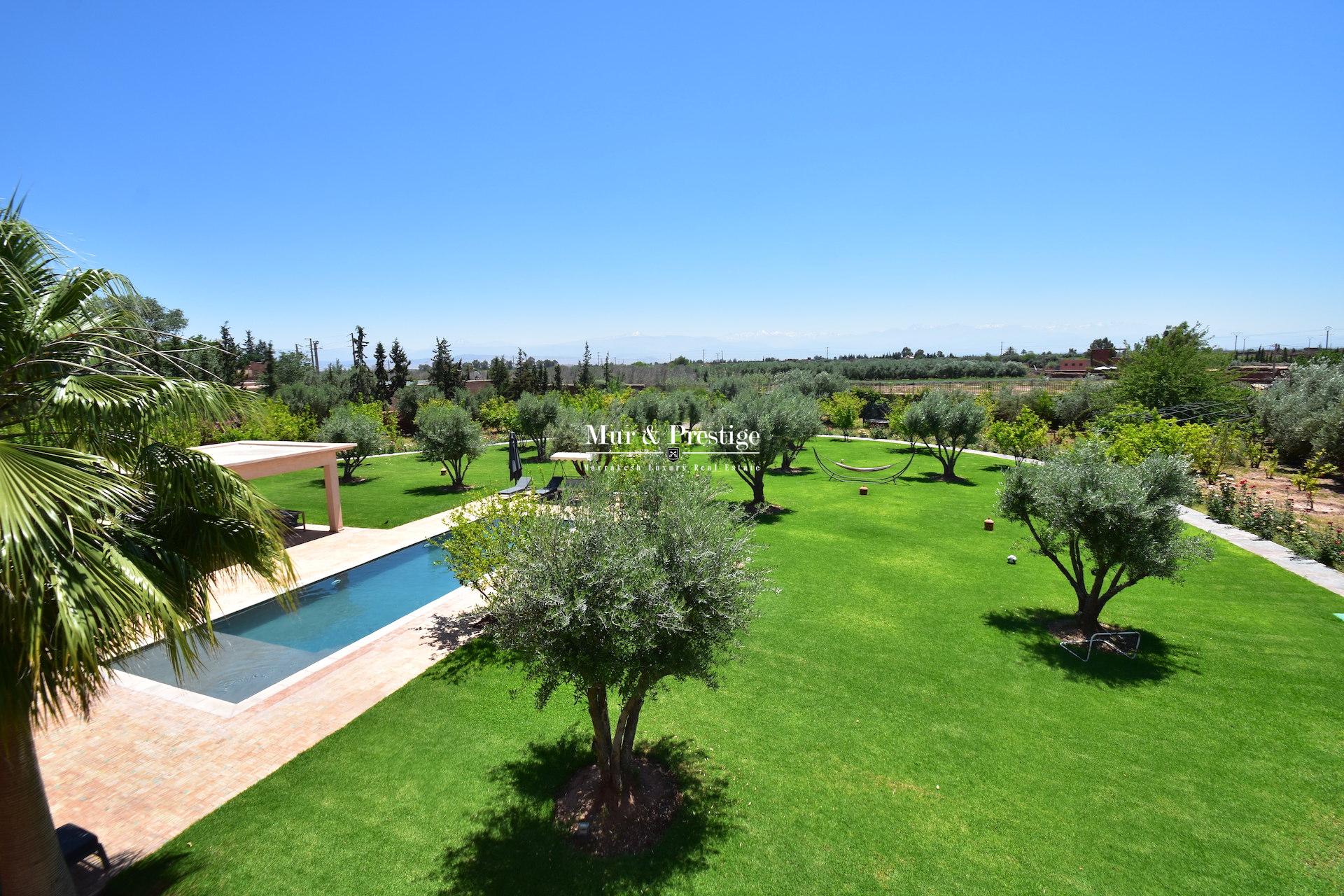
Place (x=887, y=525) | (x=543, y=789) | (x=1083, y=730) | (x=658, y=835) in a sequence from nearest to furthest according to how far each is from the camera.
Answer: (x=658, y=835) → (x=543, y=789) → (x=1083, y=730) → (x=887, y=525)

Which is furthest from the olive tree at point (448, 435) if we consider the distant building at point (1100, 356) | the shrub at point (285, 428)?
the distant building at point (1100, 356)

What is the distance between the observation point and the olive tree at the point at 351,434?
24047 mm

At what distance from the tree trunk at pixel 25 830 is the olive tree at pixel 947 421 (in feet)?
84.5

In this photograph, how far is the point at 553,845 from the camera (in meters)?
6.13

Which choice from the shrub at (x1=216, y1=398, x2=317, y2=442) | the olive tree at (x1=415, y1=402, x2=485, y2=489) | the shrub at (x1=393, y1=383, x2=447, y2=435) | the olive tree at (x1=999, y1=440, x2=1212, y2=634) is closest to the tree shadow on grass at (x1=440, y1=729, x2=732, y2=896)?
the olive tree at (x1=999, y1=440, x2=1212, y2=634)

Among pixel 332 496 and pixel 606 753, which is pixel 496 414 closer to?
pixel 332 496

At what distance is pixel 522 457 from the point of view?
3138 centimetres

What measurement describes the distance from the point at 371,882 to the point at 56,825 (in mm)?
3781

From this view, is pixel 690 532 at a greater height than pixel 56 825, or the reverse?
pixel 690 532

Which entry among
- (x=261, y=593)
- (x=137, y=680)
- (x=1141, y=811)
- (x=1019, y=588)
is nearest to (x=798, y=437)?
(x=1019, y=588)

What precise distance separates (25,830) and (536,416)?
86.0 feet

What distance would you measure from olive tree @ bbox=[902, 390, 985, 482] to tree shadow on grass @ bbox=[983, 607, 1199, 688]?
1447 cm

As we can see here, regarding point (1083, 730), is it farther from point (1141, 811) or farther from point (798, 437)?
point (798, 437)

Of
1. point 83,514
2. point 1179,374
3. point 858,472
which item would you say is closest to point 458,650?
point 83,514
